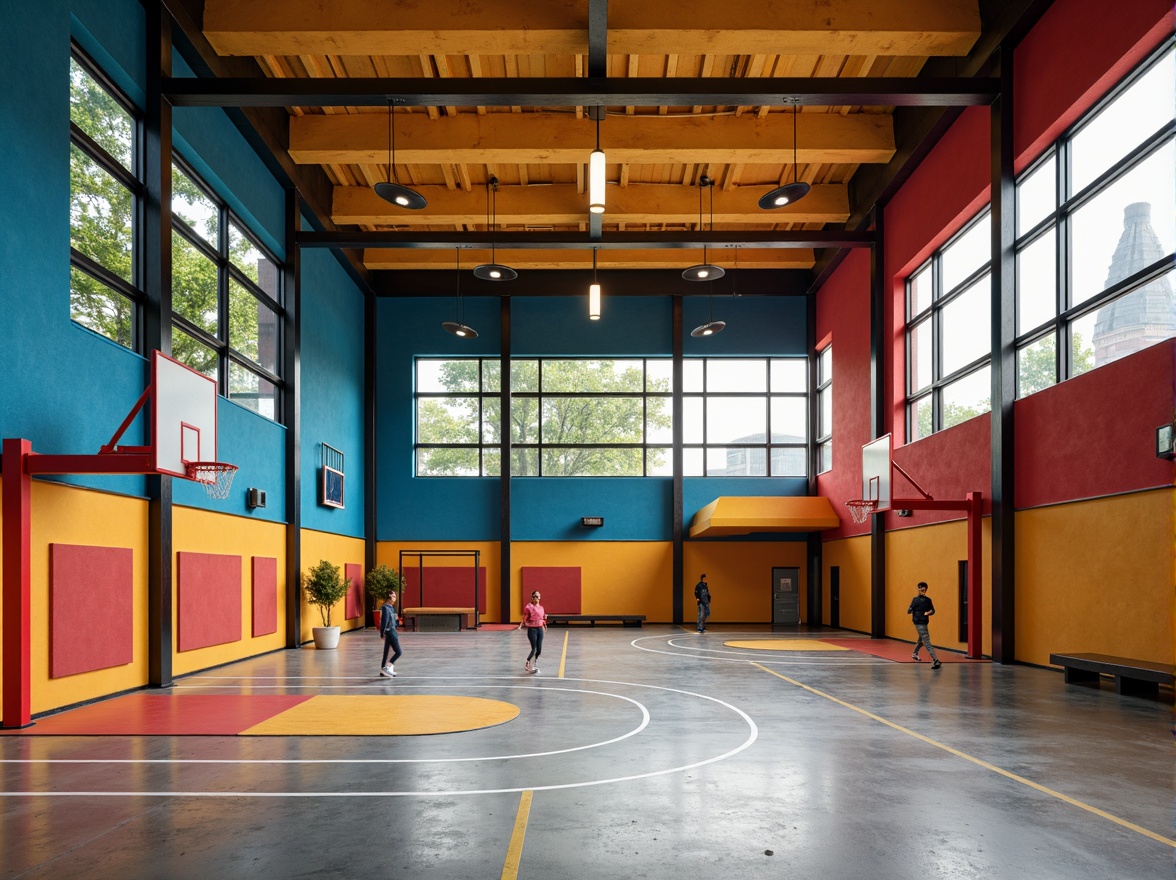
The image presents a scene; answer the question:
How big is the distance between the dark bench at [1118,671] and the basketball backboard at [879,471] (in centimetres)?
470

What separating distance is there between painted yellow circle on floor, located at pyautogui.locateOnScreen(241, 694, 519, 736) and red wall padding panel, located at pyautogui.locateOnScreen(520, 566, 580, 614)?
52.3ft

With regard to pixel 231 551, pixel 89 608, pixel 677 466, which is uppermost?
pixel 677 466

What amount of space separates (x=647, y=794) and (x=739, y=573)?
2188 centimetres

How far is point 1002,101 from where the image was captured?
1548cm

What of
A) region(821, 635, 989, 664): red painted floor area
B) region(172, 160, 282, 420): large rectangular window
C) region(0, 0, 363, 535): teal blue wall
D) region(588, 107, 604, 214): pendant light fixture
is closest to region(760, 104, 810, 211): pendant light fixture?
region(588, 107, 604, 214): pendant light fixture

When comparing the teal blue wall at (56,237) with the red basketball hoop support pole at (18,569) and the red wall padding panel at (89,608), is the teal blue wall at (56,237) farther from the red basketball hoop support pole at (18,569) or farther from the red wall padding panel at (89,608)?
the red wall padding panel at (89,608)

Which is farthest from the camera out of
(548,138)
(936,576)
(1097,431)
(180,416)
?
(936,576)

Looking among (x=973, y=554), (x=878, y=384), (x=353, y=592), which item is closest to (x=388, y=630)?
(x=973, y=554)

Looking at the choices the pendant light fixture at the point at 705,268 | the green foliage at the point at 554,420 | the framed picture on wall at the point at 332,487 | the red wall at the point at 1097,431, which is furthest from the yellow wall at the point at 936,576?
the framed picture on wall at the point at 332,487

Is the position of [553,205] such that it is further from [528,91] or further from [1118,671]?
[1118,671]

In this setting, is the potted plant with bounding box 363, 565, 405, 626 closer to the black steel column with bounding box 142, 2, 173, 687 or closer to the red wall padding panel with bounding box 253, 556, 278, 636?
the red wall padding panel with bounding box 253, 556, 278, 636

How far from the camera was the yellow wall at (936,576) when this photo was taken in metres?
16.7

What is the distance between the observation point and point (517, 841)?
5883 millimetres

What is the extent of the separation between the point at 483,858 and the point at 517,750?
3.10m
